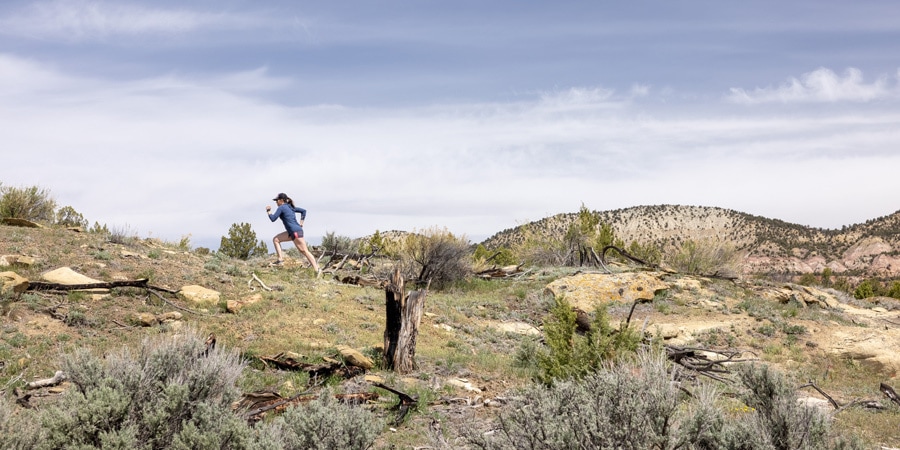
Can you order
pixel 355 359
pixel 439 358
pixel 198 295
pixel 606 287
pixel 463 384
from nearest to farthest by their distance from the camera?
pixel 463 384 < pixel 355 359 < pixel 439 358 < pixel 198 295 < pixel 606 287

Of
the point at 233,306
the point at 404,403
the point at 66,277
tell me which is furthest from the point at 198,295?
the point at 404,403

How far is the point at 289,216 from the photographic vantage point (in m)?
16.8

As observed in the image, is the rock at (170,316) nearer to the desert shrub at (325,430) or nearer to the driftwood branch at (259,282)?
the driftwood branch at (259,282)

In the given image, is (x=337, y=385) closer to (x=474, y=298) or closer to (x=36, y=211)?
(x=474, y=298)

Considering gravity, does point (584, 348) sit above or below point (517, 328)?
above

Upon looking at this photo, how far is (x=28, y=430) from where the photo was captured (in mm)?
4570

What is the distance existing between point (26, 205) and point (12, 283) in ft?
43.6

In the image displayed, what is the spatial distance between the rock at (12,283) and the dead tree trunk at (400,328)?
23.8 feet

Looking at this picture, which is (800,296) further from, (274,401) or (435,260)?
(274,401)

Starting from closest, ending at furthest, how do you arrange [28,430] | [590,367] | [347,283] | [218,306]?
[28,430]
[590,367]
[218,306]
[347,283]

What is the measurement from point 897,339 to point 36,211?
29.5 meters

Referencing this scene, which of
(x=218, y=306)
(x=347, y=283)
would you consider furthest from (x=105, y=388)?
(x=347, y=283)

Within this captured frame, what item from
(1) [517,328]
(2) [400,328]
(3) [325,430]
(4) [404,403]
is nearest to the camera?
(3) [325,430]

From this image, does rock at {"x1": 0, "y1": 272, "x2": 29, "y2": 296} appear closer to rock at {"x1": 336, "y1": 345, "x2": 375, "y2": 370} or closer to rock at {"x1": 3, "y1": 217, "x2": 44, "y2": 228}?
rock at {"x1": 336, "y1": 345, "x2": 375, "y2": 370}
